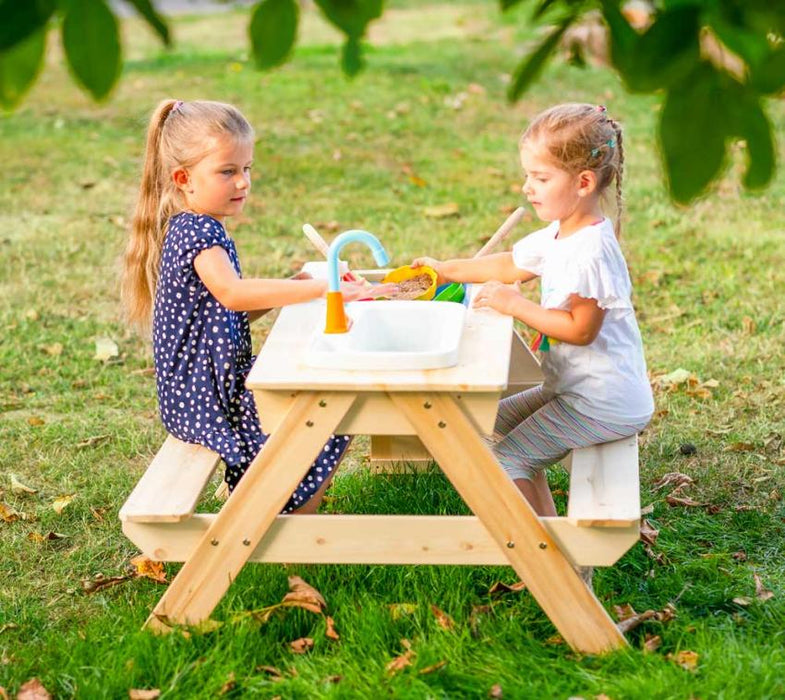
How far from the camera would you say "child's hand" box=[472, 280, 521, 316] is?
9.57ft

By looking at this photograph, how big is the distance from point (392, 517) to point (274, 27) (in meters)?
1.62

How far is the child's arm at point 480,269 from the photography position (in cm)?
327

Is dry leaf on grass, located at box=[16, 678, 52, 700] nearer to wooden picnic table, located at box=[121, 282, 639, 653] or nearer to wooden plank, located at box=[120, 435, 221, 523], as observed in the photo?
wooden picnic table, located at box=[121, 282, 639, 653]

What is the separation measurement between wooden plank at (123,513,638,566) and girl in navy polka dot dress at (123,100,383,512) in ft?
1.11

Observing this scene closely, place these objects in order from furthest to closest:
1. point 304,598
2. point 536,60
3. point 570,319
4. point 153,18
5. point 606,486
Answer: point 304,598 < point 570,319 < point 606,486 < point 536,60 < point 153,18

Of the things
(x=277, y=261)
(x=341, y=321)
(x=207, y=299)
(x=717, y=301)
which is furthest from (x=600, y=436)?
(x=277, y=261)

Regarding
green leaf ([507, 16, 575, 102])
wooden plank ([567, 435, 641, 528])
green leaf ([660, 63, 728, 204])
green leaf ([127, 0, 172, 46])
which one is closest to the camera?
green leaf ([660, 63, 728, 204])

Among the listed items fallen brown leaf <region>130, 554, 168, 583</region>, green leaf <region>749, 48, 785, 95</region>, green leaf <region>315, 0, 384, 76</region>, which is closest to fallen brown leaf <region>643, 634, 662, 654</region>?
fallen brown leaf <region>130, 554, 168, 583</region>

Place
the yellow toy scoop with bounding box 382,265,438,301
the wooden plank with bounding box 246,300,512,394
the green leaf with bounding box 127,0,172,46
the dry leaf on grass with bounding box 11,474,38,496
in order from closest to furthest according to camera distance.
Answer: the green leaf with bounding box 127,0,172,46 < the wooden plank with bounding box 246,300,512,394 < the yellow toy scoop with bounding box 382,265,438,301 < the dry leaf on grass with bounding box 11,474,38,496

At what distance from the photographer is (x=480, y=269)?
3307 mm

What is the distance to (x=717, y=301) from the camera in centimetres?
524

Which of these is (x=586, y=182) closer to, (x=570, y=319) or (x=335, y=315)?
(x=570, y=319)

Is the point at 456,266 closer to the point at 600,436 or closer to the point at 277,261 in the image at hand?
the point at 600,436

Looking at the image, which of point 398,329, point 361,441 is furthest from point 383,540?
point 361,441
